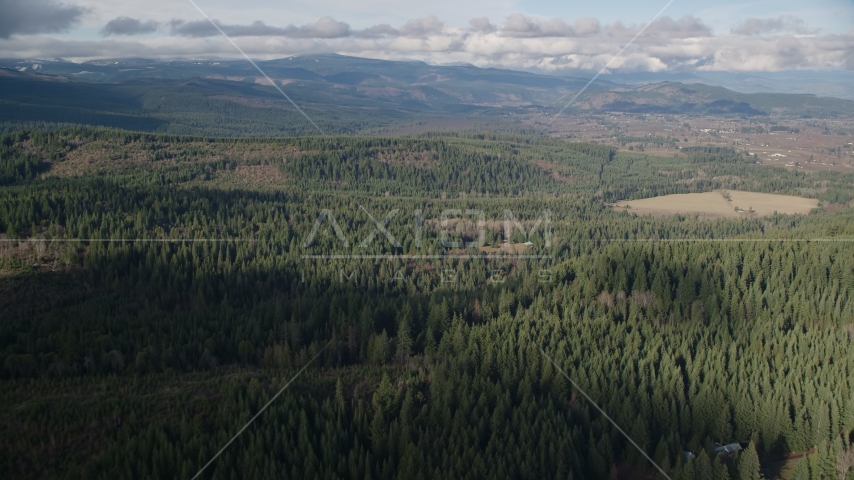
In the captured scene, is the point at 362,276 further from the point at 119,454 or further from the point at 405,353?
the point at 119,454

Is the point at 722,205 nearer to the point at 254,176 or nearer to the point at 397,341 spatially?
the point at 254,176

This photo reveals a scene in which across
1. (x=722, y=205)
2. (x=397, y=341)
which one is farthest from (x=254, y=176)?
(x=397, y=341)

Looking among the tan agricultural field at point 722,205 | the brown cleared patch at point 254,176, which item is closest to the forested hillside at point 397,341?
the tan agricultural field at point 722,205

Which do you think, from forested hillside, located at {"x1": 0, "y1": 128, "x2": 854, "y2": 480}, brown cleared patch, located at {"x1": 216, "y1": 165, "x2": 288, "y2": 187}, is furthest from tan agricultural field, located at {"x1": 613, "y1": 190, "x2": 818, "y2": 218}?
brown cleared patch, located at {"x1": 216, "y1": 165, "x2": 288, "y2": 187}

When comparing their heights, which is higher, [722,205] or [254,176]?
[254,176]

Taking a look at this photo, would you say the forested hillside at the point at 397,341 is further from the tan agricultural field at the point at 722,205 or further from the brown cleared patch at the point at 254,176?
the brown cleared patch at the point at 254,176

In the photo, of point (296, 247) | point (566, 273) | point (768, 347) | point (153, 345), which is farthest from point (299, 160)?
point (768, 347)

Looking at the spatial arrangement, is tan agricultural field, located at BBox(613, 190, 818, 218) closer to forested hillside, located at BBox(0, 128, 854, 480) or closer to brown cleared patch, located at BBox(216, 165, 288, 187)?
forested hillside, located at BBox(0, 128, 854, 480)
